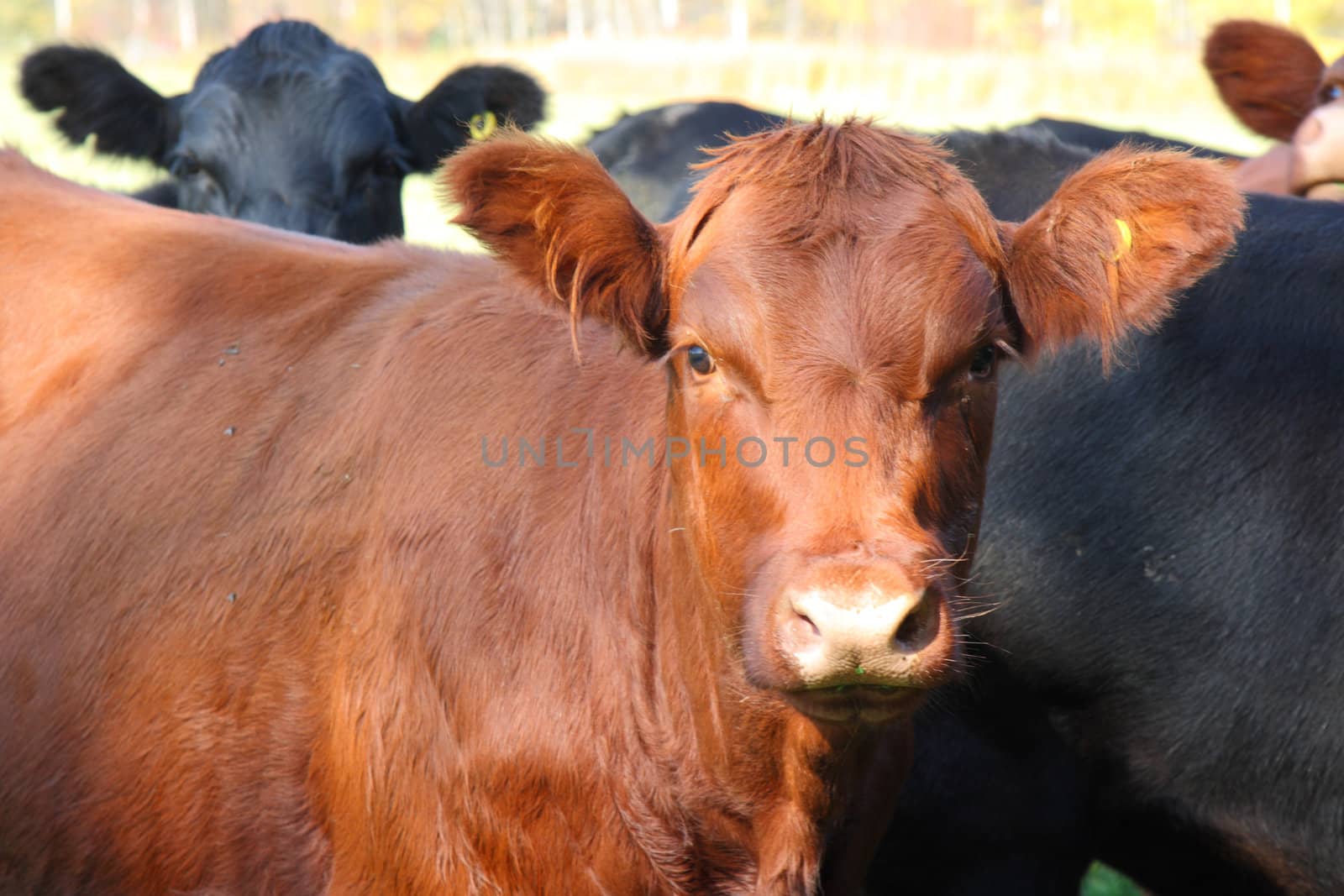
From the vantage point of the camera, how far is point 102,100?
263 inches

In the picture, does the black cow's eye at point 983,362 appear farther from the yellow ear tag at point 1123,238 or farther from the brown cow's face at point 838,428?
the yellow ear tag at point 1123,238

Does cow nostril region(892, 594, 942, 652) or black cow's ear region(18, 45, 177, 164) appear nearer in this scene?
cow nostril region(892, 594, 942, 652)

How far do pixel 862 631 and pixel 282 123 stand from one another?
452 cm

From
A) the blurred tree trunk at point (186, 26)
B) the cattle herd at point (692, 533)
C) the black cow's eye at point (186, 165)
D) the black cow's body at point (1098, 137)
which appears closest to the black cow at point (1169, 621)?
the cattle herd at point (692, 533)

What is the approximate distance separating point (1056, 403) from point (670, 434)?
1.49m

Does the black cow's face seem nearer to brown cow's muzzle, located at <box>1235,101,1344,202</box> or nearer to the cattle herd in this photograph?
the cattle herd

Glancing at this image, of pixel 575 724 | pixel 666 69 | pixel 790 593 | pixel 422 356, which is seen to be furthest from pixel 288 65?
pixel 666 69

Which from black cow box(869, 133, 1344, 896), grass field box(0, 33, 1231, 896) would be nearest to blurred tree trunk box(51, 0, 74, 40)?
grass field box(0, 33, 1231, 896)

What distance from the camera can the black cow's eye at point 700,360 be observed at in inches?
111

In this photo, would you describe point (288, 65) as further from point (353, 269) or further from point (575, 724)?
point (575, 724)

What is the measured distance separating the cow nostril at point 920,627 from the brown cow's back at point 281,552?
0.82 meters

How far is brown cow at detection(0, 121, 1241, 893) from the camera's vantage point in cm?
268

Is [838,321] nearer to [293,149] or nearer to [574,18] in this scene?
[293,149]

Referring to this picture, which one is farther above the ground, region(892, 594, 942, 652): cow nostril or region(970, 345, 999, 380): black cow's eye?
region(970, 345, 999, 380): black cow's eye
